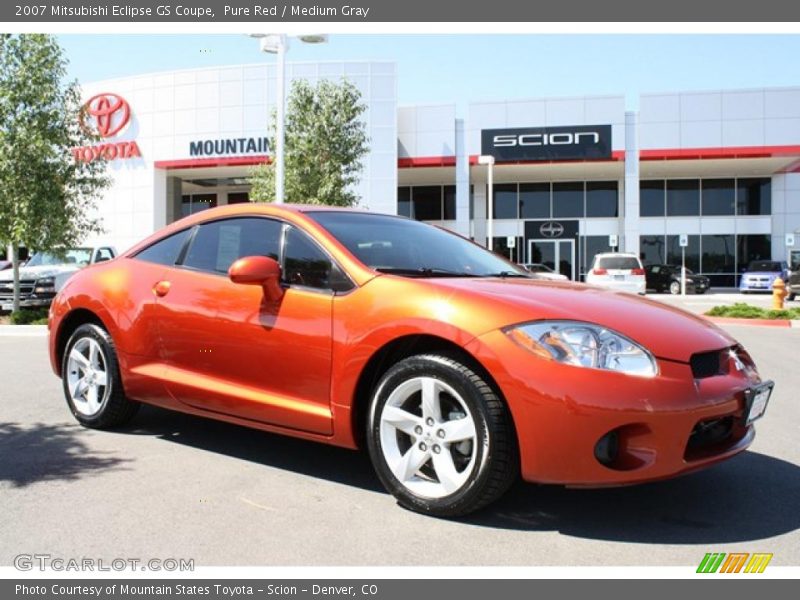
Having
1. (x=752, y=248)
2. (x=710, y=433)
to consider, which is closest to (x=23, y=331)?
(x=710, y=433)

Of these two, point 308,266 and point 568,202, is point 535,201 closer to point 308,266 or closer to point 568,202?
point 568,202

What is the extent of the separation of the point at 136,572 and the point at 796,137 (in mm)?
32630

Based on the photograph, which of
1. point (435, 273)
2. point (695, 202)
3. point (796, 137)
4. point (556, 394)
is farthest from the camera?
point (695, 202)

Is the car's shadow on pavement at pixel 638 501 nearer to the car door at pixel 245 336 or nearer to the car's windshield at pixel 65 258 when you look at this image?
the car door at pixel 245 336

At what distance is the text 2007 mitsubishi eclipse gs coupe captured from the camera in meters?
2.98

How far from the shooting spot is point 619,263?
77.6 ft

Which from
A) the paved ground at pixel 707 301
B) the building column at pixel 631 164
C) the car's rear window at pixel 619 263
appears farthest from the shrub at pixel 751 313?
the building column at pixel 631 164

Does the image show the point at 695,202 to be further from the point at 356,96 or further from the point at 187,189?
the point at 187,189

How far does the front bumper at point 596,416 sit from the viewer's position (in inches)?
115

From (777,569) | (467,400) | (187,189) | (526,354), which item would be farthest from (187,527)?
(187,189)

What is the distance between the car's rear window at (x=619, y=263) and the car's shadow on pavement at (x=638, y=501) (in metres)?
19.9

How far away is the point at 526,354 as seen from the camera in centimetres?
303

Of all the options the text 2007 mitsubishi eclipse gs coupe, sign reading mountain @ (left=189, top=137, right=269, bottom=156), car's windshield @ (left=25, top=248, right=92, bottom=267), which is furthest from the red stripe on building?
the text 2007 mitsubishi eclipse gs coupe

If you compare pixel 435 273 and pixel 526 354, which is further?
pixel 435 273
